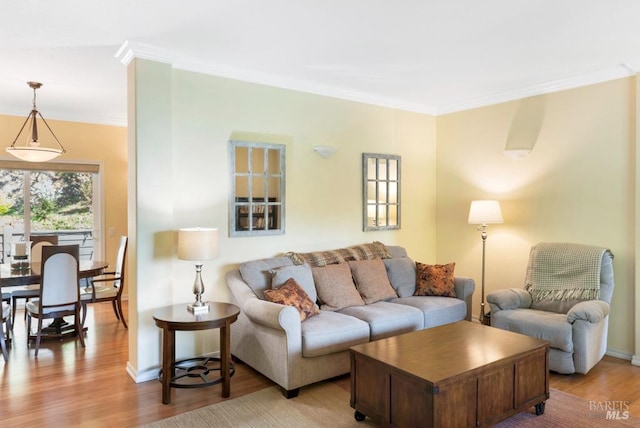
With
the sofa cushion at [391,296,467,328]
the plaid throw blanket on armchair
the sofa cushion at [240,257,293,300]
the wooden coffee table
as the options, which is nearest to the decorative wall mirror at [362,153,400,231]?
the sofa cushion at [391,296,467,328]

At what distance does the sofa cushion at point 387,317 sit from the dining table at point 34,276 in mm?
2773

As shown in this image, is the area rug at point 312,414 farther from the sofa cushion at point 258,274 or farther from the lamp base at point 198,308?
the sofa cushion at point 258,274

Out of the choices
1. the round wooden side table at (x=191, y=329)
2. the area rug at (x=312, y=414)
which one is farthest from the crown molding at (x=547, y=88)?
the round wooden side table at (x=191, y=329)

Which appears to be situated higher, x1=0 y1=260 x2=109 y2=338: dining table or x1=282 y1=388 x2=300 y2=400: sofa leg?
x1=0 y1=260 x2=109 y2=338: dining table

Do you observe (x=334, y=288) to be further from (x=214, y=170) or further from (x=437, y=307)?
(x=214, y=170)

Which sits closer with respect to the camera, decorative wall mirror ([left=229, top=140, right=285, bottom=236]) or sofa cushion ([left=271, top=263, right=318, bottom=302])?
sofa cushion ([left=271, top=263, right=318, bottom=302])

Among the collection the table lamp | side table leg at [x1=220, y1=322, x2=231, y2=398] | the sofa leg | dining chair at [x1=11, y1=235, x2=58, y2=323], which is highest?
the table lamp

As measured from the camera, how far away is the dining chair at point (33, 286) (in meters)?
4.69

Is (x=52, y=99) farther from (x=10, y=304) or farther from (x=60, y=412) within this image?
(x=60, y=412)

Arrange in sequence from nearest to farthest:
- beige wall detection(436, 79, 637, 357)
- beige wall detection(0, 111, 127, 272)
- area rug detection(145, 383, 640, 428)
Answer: area rug detection(145, 383, 640, 428), beige wall detection(436, 79, 637, 357), beige wall detection(0, 111, 127, 272)

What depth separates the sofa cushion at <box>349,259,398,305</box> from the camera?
14.0 ft

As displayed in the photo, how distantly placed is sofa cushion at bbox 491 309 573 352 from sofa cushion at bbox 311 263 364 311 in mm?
1284

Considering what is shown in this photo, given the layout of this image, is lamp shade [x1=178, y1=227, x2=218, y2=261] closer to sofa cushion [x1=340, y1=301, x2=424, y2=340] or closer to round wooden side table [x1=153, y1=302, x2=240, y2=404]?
round wooden side table [x1=153, y1=302, x2=240, y2=404]

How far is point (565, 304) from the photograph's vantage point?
3996mm
